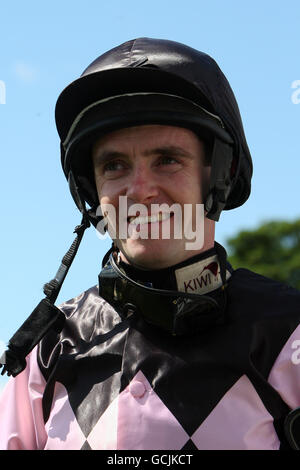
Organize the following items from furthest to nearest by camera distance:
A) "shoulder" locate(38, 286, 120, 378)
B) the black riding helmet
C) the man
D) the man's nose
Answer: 1. "shoulder" locate(38, 286, 120, 378)
2. the black riding helmet
3. the man's nose
4. the man

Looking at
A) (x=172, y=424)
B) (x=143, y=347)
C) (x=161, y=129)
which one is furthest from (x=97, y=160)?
(x=172, y=424)

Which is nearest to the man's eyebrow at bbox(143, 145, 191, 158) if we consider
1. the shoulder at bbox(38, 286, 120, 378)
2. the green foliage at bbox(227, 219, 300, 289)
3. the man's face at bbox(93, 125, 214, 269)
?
the man's face at bbox(93, 125, 214, 269)

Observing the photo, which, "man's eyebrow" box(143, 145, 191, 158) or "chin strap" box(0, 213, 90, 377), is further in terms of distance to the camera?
"chin strap" box(0, 213, 90, 377)

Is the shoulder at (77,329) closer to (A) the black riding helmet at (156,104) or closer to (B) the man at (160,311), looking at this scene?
(B) the man at (160,311)

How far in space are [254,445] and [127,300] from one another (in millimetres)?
777

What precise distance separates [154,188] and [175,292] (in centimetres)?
41

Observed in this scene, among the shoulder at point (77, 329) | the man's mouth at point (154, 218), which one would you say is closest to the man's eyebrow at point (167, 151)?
the man's mouth at point (154, 218)

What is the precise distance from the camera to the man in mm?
2727

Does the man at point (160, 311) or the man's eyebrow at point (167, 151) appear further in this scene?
the man's eyebrow at point (167, 151)

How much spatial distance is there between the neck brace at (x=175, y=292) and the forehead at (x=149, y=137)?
479mm

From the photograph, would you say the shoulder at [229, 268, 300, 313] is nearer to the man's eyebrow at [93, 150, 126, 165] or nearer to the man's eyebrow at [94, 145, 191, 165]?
the man's eyebrow at [94, 145, 191, 165]

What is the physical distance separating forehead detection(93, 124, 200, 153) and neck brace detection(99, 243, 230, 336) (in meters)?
0.48

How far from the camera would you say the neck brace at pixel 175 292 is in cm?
290

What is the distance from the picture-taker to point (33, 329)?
10.1 ft
